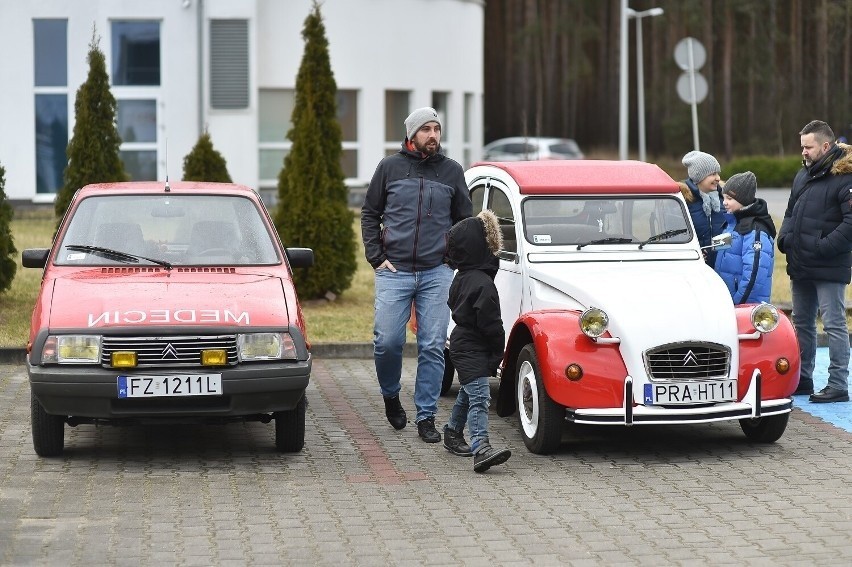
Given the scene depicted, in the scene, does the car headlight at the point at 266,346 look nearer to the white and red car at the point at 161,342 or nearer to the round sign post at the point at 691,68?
the white and red car at the point at 161,342

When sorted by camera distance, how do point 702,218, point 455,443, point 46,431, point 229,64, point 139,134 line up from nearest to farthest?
1. point 46,431
2. point 455,443
3. point 702,218
4. point 139,134
5. point 229,64

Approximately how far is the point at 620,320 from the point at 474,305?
0.94 m

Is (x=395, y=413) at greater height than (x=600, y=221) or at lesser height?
lesser

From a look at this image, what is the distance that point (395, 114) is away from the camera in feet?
105

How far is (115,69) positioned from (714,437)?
21196 mm

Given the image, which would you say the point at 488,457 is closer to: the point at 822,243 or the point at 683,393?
the point at 683,393

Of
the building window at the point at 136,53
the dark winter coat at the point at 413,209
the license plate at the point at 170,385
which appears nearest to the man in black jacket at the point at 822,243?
the dark winter coat at the point at 413,209

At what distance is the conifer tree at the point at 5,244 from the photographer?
14367mm

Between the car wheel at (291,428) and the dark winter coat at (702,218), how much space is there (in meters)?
3.26

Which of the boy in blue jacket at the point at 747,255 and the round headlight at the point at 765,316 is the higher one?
the boy in blue jacket at the point at 747,255

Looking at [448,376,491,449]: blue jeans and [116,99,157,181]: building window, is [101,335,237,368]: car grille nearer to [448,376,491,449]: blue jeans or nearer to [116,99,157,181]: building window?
[448,376,491,449]: blue jeans

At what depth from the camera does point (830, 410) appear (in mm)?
10281

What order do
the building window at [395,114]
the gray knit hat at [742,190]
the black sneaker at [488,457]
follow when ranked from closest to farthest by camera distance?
the black sneaker at [488,457] < the gray knit hat at [742,190] < the building window at [395,114]

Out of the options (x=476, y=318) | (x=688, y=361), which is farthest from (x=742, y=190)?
(x=476, y=318)
